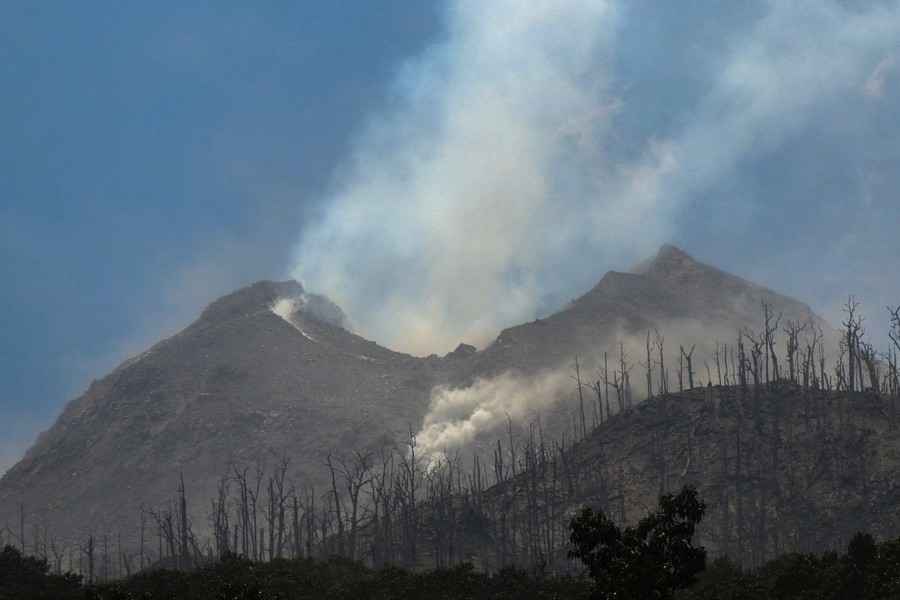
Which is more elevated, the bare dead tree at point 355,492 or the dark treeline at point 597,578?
the bare dead tree at point 355,492

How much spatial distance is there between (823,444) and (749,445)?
24.4 feet

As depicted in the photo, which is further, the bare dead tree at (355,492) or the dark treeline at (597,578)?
the bare dead tree at (355,492)

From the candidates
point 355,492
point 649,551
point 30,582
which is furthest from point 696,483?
point 649,551

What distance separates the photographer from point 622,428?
119 m

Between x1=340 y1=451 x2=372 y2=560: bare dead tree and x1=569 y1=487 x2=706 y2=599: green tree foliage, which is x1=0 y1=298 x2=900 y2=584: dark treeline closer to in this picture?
x1=340 y1=451 x2=372 y2=560: bare dead tree

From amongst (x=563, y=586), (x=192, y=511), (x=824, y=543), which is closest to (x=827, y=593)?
(x=563, y=586)

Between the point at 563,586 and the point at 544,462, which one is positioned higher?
the point at 544,462

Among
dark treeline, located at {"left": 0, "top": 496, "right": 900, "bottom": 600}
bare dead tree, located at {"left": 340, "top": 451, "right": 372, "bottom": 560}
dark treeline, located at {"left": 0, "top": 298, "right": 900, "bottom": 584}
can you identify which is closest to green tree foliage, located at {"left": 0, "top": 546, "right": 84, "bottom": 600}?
dark treeline, located at {"left": 0, "top": 496, "right": 900, "bottom": 600}

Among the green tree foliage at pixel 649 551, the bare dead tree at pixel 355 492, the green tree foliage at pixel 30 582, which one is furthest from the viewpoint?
the bare dead tree at pixel 355 492

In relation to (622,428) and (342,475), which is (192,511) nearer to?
(342,475)

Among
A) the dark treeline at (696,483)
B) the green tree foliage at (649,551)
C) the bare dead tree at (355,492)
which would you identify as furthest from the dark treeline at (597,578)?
the dark treeline at (696,483)

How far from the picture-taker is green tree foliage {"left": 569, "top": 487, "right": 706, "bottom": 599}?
2962cm

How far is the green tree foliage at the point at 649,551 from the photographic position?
29.6 meters

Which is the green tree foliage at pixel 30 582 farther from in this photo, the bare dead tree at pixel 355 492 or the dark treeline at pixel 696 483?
the dark treeline at pixel 696 483
